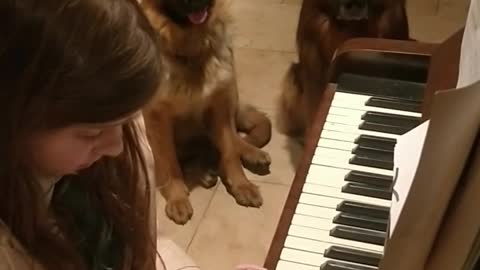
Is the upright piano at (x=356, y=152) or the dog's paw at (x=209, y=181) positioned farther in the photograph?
the dog's paw at (x=209, y=181)

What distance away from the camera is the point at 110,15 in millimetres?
843

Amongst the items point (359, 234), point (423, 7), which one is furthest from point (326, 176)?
point (423, 7)

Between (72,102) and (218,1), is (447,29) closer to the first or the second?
(218,1)

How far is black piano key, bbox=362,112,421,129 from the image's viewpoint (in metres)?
1.28

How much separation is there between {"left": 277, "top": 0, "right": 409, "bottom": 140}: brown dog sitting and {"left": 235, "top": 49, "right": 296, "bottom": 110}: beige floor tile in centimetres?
37

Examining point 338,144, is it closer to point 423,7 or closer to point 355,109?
point 355,109

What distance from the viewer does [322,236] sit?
112 centimetres

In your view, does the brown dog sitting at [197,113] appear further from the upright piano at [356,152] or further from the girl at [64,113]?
the girl at [64,113]

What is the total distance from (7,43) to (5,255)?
28cm

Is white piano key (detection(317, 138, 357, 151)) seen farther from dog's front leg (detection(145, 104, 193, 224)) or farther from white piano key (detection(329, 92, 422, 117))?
dog's front leg (detection(145, 104, 193, 224))

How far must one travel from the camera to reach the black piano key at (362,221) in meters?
1.12

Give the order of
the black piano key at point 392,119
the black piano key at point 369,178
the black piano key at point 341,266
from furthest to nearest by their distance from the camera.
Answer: the black piano key at point 392,119 < the black piano key at point 369,178 < the black piano key at point 341,266

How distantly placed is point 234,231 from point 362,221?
Answer: 955 millimetres

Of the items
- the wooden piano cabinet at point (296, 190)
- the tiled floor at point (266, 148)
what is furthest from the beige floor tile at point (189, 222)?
the wooden piano cabinet at point (296, 190)
